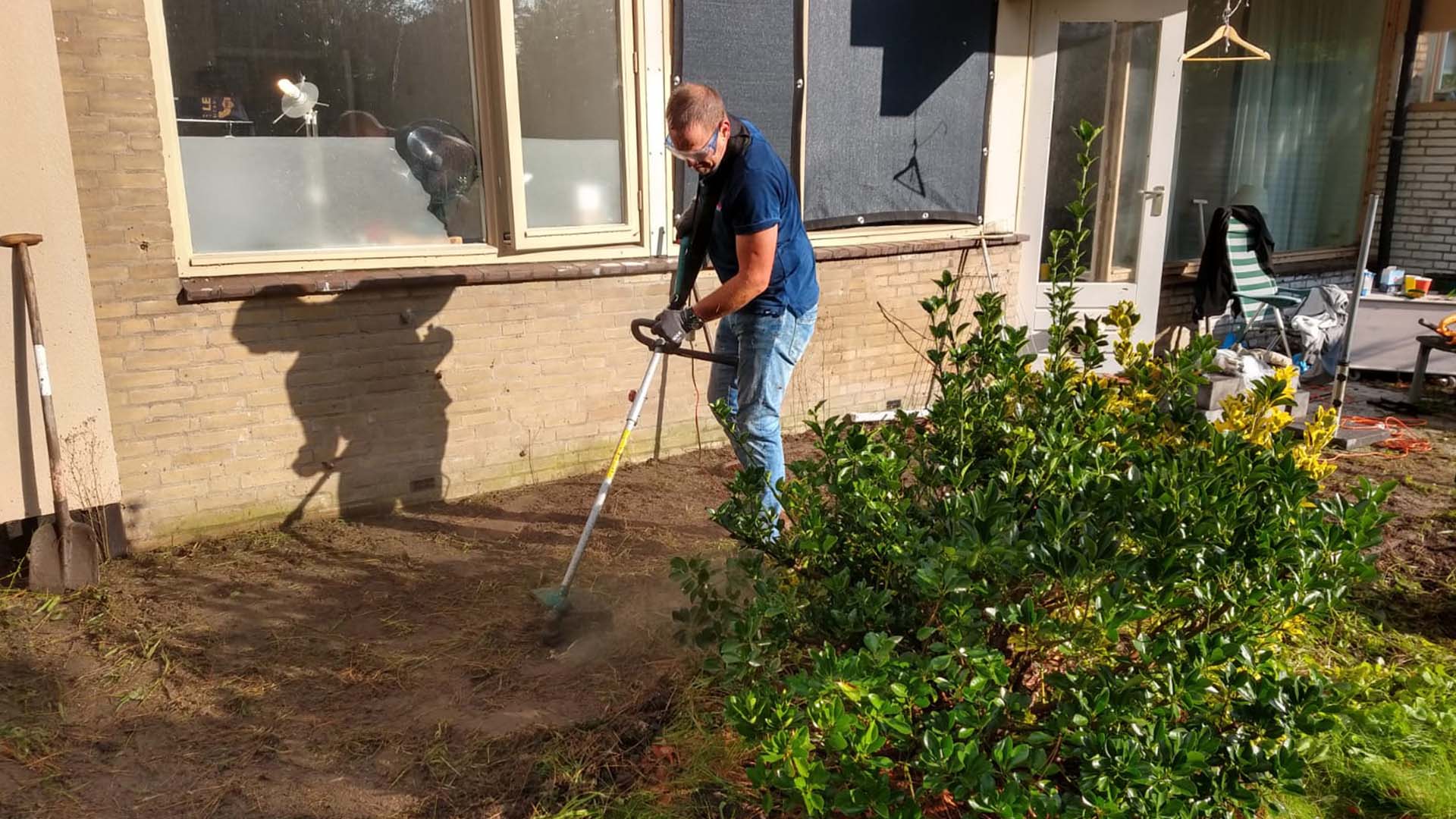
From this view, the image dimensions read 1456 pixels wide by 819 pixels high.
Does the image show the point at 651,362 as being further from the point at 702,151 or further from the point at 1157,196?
the point at 1157,196

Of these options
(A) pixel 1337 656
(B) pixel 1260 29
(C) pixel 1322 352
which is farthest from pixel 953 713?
(B) pixel 1260 29

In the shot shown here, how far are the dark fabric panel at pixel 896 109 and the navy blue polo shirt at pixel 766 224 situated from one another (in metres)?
2.05

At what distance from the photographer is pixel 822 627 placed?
2.40 m

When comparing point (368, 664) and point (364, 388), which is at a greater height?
point (364, 388)

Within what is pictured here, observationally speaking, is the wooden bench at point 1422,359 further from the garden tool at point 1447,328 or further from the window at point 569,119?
the window at point 569,119

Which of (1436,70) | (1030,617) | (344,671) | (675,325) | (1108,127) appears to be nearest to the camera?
(1030,617)

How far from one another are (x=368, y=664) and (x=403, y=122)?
251cm

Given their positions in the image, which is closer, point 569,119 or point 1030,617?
point 1030,617

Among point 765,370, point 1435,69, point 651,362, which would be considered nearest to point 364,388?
point 651,362

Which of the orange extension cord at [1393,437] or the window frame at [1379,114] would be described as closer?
the orange extension cord at [1393,437]

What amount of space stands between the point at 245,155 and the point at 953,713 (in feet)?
12.6

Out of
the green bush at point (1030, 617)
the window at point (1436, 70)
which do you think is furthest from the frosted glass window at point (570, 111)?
the window at point (1436, 70)

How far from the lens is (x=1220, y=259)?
26.2 feet

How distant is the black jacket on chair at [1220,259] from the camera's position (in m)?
7.98
